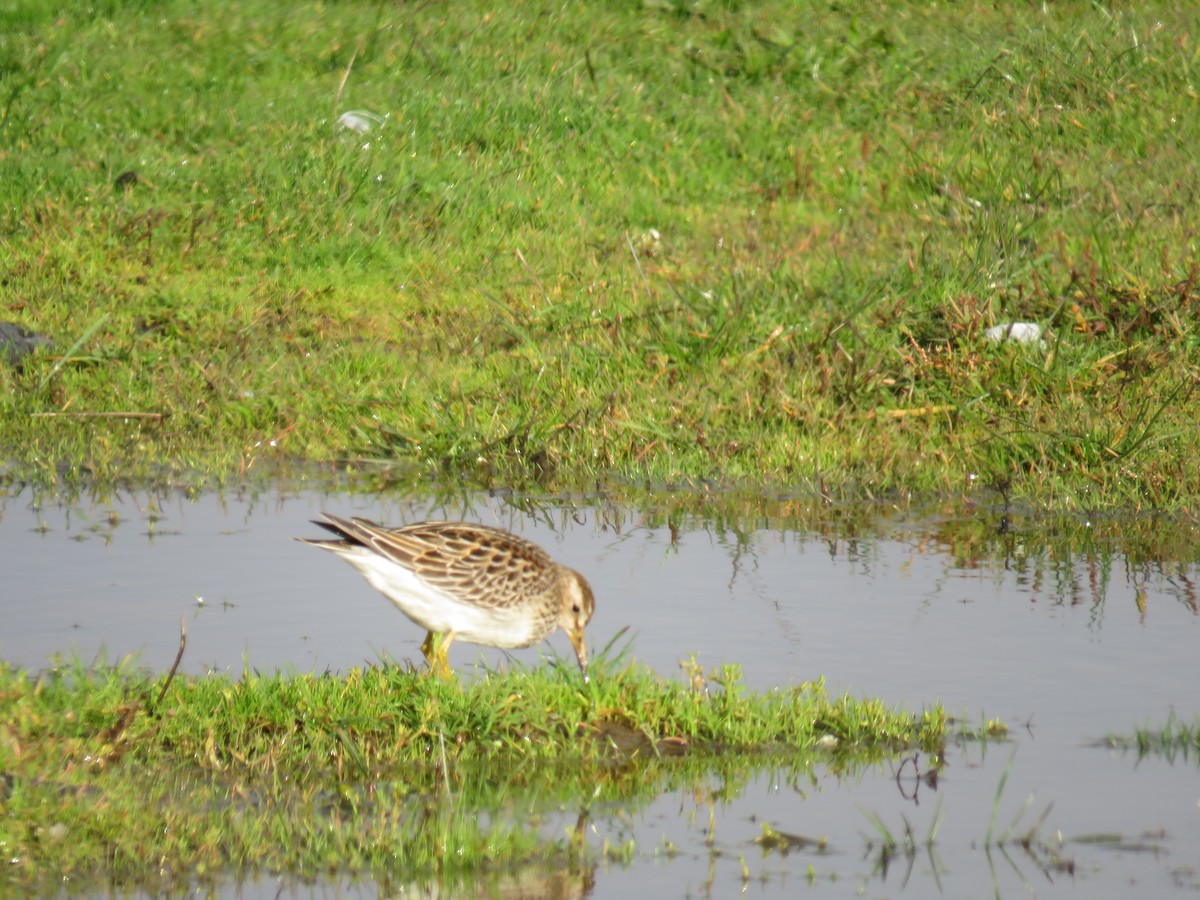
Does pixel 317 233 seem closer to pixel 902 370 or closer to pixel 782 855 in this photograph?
pixel 902 370

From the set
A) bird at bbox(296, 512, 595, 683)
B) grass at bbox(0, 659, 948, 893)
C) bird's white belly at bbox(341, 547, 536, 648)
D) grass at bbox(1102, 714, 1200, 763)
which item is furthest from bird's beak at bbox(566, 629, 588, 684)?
grass at bbox(1102, 714, 1200, 763)

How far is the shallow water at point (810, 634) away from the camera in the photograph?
4.89 m

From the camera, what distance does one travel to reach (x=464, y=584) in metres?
6.49

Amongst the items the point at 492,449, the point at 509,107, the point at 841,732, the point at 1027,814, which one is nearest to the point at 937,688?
the point at 841,732

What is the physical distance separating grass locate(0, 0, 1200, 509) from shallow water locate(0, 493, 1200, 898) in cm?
75

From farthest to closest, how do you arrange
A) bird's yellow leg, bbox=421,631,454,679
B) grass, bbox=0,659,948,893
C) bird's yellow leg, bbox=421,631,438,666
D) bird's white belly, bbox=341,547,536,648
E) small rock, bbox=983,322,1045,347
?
1. small rock, bbox=983,322,1045,347
2. bird's yellow leg, bbox=421,631,438,666
3. bird's white belly, bbox=341,547,536,648
4. bird's yellow leg, bbox=421,631,454,679
5. grass, bbox=0,659,948,893

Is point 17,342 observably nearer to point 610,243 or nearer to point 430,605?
point 610,243

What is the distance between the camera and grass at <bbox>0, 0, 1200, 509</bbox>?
936 cm

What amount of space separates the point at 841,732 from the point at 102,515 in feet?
13.9

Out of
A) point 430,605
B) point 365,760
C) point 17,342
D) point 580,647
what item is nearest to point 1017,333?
point 580,647

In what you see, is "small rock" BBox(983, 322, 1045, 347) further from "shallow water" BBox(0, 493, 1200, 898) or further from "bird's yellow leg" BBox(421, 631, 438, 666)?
"bird's yellow leg" BBox(421, 631, 438, 666)

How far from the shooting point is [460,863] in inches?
186

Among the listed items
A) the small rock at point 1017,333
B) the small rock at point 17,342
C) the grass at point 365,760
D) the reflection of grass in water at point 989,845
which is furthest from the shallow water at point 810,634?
the small rock at point 17,342

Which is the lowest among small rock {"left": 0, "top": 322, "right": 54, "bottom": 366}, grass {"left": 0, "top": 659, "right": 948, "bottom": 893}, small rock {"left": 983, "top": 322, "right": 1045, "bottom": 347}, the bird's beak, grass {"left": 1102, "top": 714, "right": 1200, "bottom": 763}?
grass {"left": 0, "top": 659, "right": 948, "bottom": 893}
